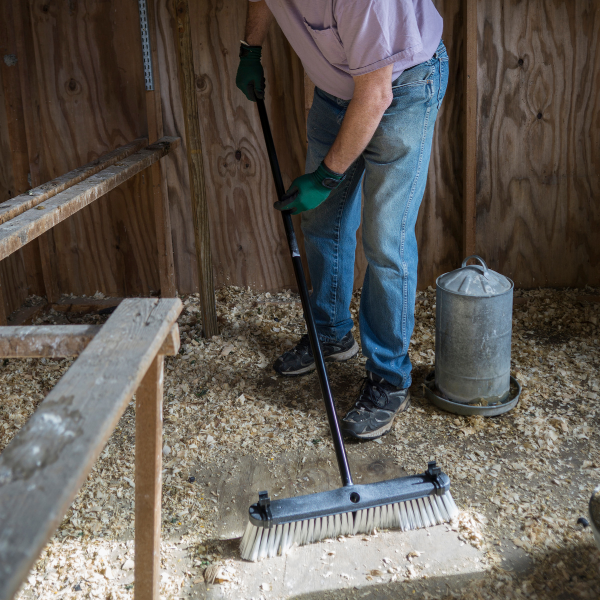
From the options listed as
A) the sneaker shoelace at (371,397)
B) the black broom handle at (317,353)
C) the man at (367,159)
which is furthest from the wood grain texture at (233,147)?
the sneaker shoelace at (371,397)

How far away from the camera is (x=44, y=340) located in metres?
0.89

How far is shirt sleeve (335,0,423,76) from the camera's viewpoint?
1.44 meters

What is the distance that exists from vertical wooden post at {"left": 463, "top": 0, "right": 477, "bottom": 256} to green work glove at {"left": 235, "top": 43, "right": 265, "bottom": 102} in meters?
0.82

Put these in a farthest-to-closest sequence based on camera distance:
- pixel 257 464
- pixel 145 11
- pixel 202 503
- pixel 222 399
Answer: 1. pixel 145 11
2. pixel 222 399
3. pixel 257 464
4. pixel 202 503

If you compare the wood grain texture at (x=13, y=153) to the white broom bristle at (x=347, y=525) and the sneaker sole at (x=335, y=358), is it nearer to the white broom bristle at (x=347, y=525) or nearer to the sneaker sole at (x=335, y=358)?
the sneaker sole at (x=335, y=358)

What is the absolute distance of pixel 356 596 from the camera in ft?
4.46

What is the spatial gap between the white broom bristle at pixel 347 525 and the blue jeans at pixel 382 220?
1.82ft

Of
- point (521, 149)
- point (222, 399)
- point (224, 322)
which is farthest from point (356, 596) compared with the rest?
point (521, 149)

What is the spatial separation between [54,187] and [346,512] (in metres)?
1.16

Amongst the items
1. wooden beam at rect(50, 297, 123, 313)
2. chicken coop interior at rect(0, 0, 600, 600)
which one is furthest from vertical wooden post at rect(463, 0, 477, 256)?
wooden beam at rect(50, 297, 123, 313)

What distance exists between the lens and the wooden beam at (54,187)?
1.55m

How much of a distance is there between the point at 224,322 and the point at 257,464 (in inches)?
36.1

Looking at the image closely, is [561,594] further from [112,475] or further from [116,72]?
[116,72]

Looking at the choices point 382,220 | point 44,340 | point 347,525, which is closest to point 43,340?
point 44,340
